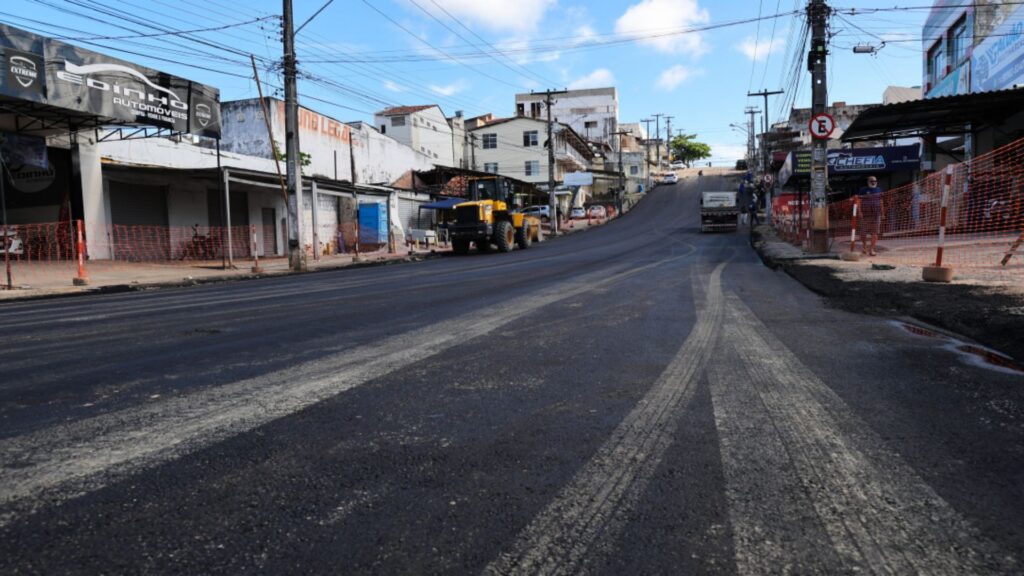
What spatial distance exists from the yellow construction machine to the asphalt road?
60.8 feet

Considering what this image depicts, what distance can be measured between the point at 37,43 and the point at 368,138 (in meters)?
22.8

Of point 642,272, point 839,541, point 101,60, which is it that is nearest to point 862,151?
point 642,272

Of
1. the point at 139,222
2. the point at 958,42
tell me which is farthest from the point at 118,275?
the point at 958,42

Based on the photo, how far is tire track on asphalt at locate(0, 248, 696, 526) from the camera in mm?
2654

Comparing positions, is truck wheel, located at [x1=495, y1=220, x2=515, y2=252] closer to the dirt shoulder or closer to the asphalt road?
the dirt shoulder

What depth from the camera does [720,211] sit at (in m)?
36.6

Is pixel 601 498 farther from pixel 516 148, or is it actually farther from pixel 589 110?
pixel 589 110

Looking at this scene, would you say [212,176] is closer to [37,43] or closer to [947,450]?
[37,43]

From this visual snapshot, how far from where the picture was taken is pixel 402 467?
2797 millimetres

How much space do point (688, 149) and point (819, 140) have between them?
110 meters

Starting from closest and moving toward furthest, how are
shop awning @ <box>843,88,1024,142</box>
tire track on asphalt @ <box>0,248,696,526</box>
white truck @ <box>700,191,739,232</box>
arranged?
tire track on asphalt @ <box>0,248,696,526</box>, shop awning @ <box>843,88,1024,142</box>, white truck @ <box>700,191,739,232</box>

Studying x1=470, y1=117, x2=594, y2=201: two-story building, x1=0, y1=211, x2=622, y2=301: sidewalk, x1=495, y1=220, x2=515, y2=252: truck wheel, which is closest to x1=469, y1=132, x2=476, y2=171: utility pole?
x1=470, y1=117, x2=594, y2=201: two-story building

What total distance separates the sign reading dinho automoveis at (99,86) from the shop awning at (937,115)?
66.8ft

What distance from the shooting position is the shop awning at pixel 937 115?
17.1 m
